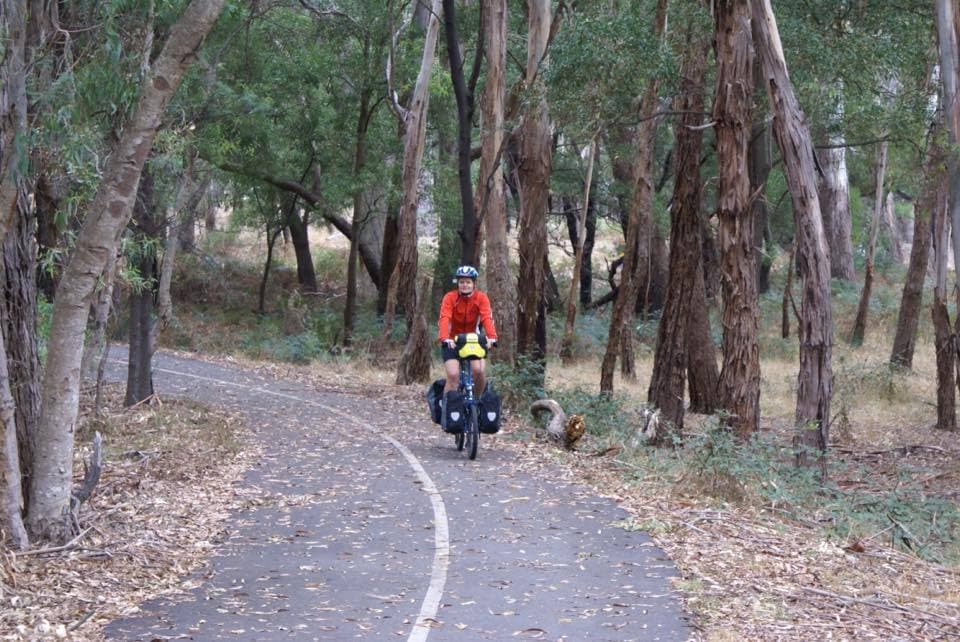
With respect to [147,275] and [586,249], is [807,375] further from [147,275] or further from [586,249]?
[586,249]

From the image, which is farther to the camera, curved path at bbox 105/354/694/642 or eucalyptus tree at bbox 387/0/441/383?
eucalyptus tree at bbox 387/0/441/383

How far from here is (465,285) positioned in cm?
1428

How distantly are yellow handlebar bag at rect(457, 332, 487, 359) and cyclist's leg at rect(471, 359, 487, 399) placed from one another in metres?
0.13

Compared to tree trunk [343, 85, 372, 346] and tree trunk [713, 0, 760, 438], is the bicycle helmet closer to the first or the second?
tree trunk [713, 0, 760, 438]

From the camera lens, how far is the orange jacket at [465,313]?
14.3 metres

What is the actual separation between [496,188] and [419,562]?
14.3 m

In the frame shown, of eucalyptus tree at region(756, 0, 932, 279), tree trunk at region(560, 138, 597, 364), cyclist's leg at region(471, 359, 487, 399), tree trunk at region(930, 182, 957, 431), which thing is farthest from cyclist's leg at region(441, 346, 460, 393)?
tree trunk at region(560, 138, 597, 364)

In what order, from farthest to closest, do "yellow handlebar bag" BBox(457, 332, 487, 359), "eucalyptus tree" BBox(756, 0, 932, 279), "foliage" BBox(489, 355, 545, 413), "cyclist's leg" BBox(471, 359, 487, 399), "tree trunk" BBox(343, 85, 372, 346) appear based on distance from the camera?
"tree trunk" BBox(343, 85, 372, 346) → "foliage" BBox(489, 355, 545, 413) → "eucalyptus tree" BBox(756, 0, 932, 279) → "cyclist's leg" BBox(471, 359, 487, 399) → "yellow handlebar bag" BBox(457, 332, 487, 359)

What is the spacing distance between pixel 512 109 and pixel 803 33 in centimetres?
821

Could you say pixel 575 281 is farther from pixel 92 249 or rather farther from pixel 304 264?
pixel 92 249

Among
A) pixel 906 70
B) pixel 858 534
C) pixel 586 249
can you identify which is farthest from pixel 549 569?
pixel 586 249

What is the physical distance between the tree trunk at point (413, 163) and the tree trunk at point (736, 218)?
9.96 m

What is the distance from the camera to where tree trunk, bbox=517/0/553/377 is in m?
20.6

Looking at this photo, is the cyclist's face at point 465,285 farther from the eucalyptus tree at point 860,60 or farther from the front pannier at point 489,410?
the eucalyptus tree at point 860,60
